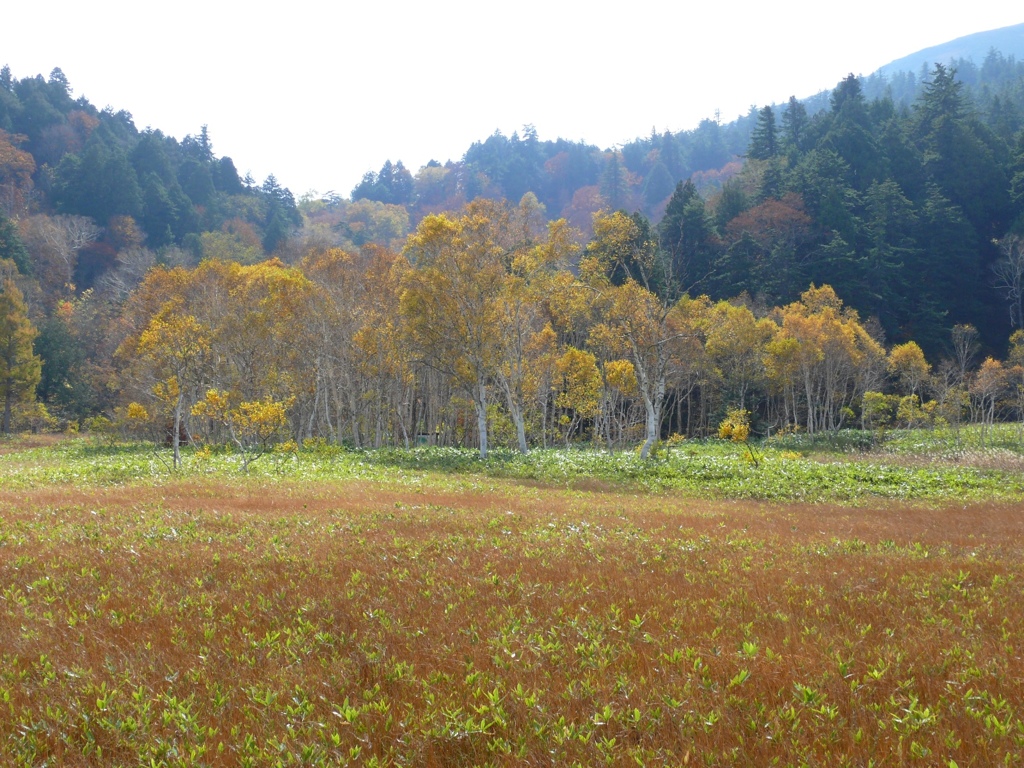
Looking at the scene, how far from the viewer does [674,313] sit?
42.8 m

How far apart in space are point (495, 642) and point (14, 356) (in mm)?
54728

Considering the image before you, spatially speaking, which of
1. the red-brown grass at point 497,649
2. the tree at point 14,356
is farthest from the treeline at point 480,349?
the red-brown grass at point 497,649

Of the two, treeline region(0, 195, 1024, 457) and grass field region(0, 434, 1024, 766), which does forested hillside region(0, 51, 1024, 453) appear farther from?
grass field region(0, 434, 1024, 766)

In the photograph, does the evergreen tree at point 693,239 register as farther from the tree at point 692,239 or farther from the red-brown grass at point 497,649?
the red-brown grass at point 497,649

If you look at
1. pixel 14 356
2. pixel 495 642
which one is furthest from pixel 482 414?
pixel 14 356

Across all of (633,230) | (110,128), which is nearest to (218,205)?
(110,128)

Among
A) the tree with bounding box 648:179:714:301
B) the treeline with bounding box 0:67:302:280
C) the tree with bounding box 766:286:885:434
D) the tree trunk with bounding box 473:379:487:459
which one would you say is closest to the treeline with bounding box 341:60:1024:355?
the tree with bounding box 648:179:714:301

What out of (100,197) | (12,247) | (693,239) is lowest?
(693,239)

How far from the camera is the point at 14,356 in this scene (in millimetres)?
47469

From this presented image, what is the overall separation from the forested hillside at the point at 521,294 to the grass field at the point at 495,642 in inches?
578

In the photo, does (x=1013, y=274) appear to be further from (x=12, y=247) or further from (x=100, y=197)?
(x=100, y=197)

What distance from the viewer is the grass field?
14.5 ft

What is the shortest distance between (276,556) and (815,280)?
199 feet

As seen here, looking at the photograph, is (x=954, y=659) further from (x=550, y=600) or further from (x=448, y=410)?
(x=448, y=410)
